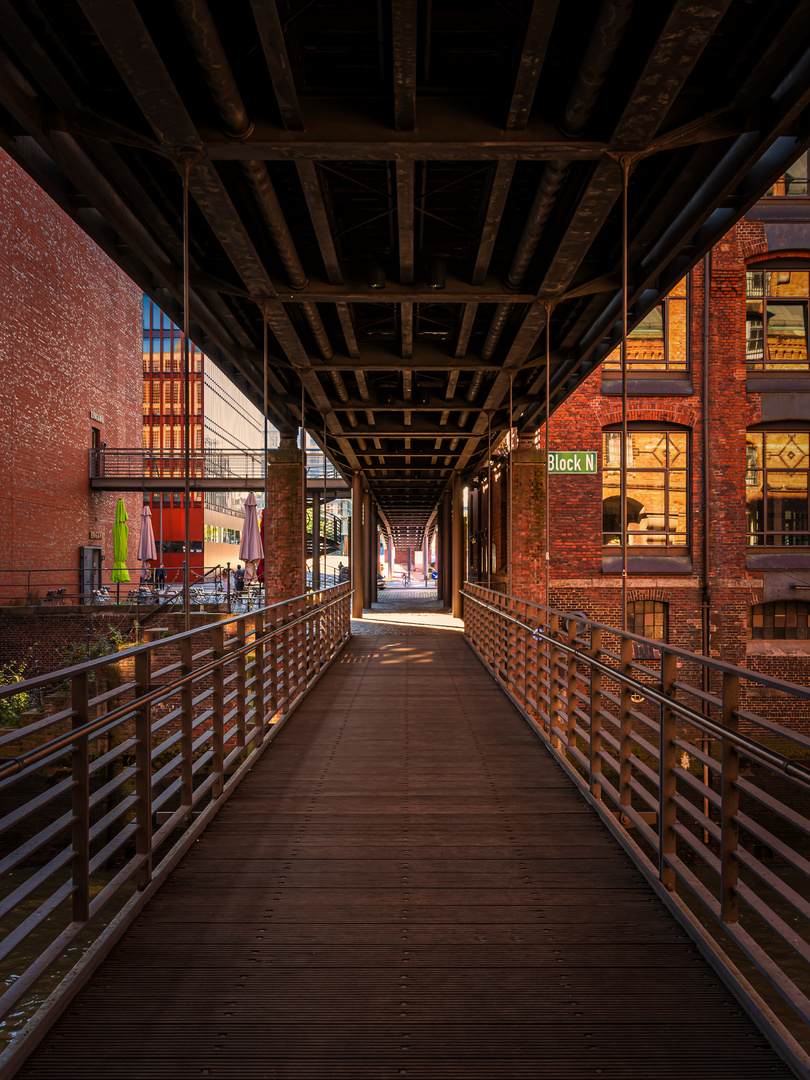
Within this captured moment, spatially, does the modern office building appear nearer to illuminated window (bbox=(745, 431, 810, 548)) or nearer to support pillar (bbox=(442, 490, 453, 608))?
support pillar (bbox=(442, 490, 453, 608))

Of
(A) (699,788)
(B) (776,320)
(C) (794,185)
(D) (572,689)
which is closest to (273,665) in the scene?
(D) (572,689)

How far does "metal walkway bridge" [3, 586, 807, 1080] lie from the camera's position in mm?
2373

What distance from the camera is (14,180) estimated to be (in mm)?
19438

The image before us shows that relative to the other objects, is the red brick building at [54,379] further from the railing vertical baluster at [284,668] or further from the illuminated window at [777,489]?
the illuminated window at [777,489]

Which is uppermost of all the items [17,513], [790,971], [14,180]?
[14,180]

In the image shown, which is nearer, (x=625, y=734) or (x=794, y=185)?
(x=625, y=734)

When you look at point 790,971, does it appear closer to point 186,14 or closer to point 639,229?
point 639,229

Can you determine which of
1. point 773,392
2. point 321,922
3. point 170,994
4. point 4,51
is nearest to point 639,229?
point 4,51

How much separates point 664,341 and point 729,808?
45.1ft

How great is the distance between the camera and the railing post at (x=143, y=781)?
341cm

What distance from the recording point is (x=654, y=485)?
15.4m

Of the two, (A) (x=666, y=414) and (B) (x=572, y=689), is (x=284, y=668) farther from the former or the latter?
(A) (x=666, y=414)

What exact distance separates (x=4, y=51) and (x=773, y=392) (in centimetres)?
1438

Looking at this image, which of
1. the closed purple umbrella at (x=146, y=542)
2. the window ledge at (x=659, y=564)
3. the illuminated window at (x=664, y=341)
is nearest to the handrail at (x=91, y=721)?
the window ledge at (x=659, y=564)
